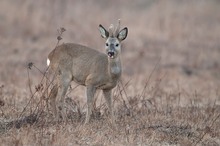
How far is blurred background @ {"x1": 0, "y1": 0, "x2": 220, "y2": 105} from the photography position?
1557 centimetres

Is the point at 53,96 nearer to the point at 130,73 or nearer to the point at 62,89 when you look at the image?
the point at 62,89

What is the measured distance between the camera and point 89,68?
32.4 feet

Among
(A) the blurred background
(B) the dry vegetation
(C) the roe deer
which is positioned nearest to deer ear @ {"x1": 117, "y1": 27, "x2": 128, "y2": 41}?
(C) the roe deer

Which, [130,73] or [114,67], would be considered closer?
[114,67]

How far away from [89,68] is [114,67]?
48cm

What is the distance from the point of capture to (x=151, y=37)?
19688mm

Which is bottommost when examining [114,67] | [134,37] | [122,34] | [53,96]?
[53,96]

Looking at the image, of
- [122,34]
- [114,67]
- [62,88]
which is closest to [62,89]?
[62,88]

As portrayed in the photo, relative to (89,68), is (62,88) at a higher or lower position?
lower

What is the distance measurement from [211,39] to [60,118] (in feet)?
39.6

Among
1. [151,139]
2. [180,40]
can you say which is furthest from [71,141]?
[180,40]

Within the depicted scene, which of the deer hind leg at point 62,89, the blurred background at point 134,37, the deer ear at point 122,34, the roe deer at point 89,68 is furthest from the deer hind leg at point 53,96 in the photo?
the blurred background at point 134,37

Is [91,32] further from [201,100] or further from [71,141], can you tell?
[71,141]

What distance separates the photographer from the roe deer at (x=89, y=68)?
9586 mm
